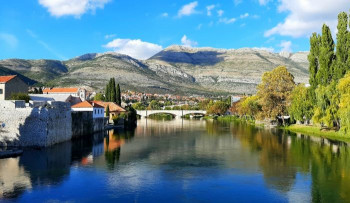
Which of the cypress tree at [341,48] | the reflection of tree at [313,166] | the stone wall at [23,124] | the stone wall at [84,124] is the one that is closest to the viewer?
the reflection of tree at [313,166]

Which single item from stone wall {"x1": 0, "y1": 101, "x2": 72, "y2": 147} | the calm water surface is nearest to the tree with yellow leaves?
the calm water surface

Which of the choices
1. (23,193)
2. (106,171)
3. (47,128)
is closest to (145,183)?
(106,171)

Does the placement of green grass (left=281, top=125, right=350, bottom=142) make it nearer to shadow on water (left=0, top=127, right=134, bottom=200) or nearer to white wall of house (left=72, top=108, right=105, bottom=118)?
shadow on water (left=0, top=127, right=134, bottom=200)

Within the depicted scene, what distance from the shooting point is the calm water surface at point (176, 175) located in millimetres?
22031

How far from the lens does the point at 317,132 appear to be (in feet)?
204

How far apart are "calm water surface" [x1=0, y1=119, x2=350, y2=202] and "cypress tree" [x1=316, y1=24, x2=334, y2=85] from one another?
22.4m

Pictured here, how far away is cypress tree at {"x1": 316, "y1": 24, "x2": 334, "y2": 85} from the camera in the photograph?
60.4m

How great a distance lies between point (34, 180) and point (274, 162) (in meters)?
22.6

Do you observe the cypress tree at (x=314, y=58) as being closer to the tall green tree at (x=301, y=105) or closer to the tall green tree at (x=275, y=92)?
the tall green tree at (x=301, y=105)

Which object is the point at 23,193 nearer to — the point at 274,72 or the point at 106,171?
the point at 106,171

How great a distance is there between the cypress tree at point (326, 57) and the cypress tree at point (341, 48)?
1.82m

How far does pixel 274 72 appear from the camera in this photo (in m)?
83.4

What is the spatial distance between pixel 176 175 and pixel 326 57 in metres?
44.2

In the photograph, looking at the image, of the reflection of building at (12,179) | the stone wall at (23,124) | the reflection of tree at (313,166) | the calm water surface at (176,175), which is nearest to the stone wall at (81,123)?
the calm water surface at (176,175)
